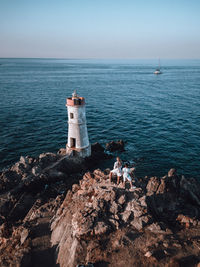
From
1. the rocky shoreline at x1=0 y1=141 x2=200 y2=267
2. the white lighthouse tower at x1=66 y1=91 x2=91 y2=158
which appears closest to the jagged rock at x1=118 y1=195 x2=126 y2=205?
the rocky shoreline at x1=0 y1=141 x2=200 y2=267

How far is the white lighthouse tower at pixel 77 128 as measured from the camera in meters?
28.4

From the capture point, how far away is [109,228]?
13195mm

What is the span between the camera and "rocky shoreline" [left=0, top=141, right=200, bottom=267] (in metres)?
11.5

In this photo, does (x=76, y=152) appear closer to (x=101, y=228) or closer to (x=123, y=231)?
(x=101, y=228)

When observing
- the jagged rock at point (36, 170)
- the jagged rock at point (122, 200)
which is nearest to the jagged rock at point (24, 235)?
the jagged rock at point (122, 200)

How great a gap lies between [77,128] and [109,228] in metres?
19.0

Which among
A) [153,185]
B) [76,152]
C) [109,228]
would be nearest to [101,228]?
[109,228]

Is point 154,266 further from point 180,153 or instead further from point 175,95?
point 175,95

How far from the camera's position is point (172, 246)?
39.0 ft

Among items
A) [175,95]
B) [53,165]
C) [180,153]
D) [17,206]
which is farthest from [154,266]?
[175,95]

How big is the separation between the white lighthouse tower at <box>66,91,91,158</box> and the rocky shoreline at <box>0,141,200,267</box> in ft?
31.2

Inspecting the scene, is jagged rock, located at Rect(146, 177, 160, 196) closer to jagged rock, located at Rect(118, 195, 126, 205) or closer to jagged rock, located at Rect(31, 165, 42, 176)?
jagged rock, located at Rect(118, 195, 126, 205)

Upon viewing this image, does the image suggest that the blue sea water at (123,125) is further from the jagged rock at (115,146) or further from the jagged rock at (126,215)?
the jagged rock at (126,215)

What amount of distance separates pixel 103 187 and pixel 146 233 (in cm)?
563
